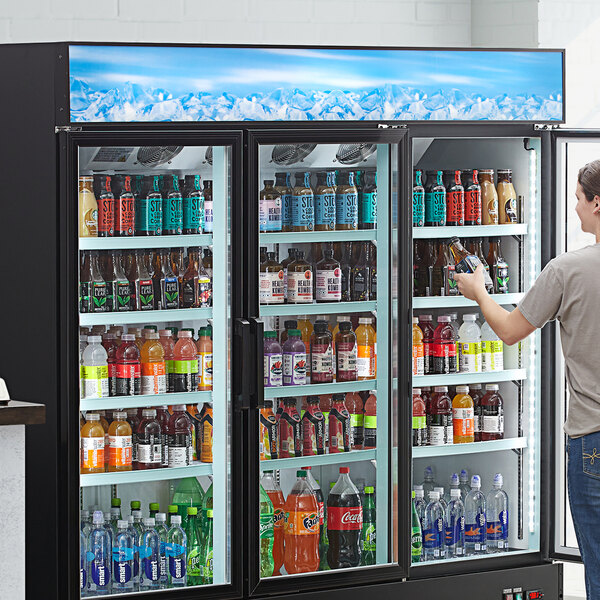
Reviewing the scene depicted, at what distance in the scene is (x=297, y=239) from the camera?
3670mm

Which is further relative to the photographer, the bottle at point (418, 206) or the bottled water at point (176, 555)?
the bottle at point (418, 206)

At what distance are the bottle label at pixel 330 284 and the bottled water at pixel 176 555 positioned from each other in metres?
1.06

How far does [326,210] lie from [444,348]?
79cm

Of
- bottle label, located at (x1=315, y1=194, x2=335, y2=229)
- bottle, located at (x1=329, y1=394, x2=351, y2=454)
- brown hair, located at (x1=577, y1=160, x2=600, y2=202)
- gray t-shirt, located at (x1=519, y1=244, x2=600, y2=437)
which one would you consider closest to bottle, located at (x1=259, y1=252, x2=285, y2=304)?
bottle label, located at (x1=315, y1=194, x2=335, y2=229)

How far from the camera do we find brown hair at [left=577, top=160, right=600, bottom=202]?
290cm

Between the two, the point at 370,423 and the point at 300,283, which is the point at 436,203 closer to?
the point at 300,283

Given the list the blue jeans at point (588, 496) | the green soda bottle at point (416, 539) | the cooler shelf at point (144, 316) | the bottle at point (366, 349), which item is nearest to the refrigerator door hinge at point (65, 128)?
the cooler shelf at point (144, 316)

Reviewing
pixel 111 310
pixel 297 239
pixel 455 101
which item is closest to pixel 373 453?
pixel 297 239

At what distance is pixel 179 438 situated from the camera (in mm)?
3691

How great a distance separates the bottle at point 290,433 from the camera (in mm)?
3852

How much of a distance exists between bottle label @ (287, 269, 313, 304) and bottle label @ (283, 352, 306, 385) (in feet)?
0.73

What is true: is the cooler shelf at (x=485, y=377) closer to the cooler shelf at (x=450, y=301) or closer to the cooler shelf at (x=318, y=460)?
the cooler shelf at (x=450, y=301)

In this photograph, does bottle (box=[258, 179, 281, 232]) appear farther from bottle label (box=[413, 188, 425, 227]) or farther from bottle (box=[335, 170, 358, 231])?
bottle label (box=[413, 188, 425, 227])

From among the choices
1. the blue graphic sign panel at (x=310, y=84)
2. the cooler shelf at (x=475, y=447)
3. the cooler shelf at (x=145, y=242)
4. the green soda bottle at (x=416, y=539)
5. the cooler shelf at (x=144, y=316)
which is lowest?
the green soda bottle at (x=416, y=539)
